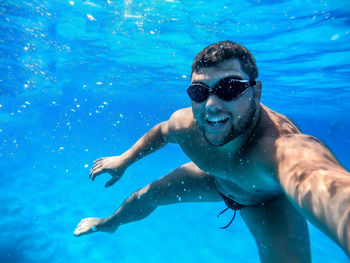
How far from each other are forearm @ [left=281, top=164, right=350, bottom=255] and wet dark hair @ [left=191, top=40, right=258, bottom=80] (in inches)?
57.2

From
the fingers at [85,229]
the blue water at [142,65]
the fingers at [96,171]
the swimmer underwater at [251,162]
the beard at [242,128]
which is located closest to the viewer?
the swimmer underwater at [251,162]

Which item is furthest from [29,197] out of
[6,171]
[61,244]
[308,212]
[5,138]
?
[5,138]

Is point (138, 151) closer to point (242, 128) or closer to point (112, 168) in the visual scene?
point (112, 168)

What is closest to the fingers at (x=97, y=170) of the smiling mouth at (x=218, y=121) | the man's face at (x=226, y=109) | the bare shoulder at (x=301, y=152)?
the man's face at (x=226, y=109)

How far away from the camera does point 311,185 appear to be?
188 centimetres

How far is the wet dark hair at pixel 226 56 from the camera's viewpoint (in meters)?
2.92

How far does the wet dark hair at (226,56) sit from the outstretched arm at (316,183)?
102cm

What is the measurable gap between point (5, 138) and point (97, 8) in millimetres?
75910

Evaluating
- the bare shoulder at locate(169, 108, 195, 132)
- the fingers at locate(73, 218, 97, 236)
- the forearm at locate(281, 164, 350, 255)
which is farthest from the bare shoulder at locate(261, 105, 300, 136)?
the fingers at locate(73, 218, 97, 236)

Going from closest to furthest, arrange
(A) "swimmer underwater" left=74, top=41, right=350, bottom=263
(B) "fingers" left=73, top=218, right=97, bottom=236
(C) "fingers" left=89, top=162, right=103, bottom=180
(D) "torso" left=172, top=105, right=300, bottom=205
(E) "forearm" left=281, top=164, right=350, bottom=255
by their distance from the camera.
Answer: (E) "forearm" left=281, top=164, right=350, bottom=255
(A) "swimmer underwater" left=74, top=41, right=350, bottom=263
(D) "torso" left=172, top=105, right=300, bottom=205
(C) "fingers" left=89, top=162, right=103, bottom=180
(B) "fingers" left=73, top=218, right=97, bottom=236

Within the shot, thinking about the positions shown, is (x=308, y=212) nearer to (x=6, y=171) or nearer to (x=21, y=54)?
(x=6, y=171)

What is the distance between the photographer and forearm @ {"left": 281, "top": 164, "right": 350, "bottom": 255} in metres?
1.46

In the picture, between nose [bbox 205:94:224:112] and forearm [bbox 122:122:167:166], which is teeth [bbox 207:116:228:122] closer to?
nose [bbox 205:94:224:112]

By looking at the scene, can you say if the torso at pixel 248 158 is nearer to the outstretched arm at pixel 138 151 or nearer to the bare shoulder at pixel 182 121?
the bare shoulder at pixel 182 121
